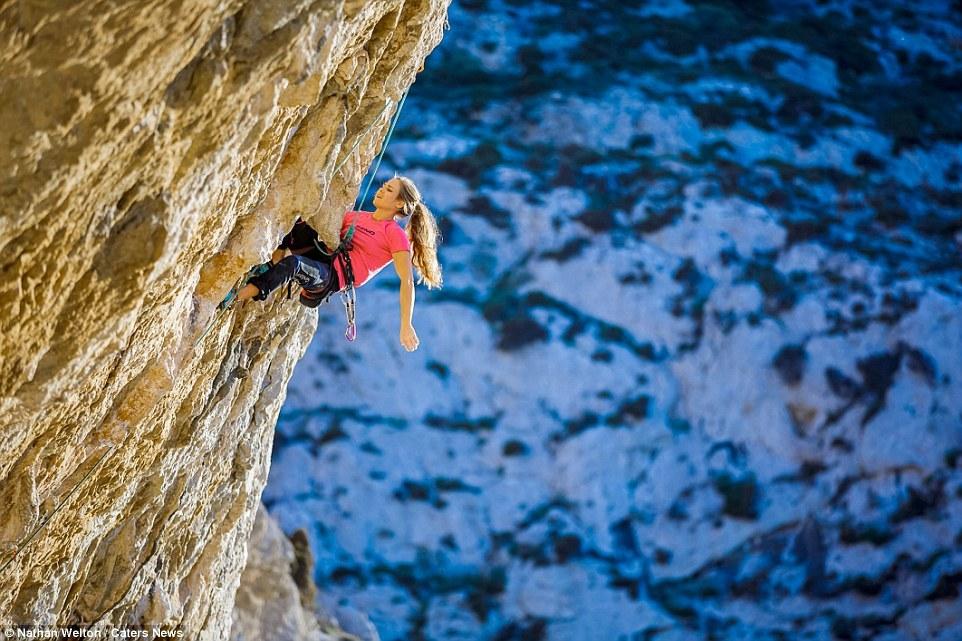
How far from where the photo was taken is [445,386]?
6.87m

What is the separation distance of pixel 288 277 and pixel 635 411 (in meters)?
4.37

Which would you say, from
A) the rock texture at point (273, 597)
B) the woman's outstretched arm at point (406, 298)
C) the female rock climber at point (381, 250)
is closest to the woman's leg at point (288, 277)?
the female rock climber at point (381, 250)

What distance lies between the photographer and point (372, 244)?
3.25 meters

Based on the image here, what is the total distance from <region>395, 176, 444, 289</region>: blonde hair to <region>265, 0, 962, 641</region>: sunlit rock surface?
137 inches

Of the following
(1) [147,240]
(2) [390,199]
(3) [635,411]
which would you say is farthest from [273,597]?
(1) [147,240]

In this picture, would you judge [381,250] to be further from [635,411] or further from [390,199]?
[635,411]

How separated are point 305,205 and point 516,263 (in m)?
4.35

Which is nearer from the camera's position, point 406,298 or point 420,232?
point 406,298

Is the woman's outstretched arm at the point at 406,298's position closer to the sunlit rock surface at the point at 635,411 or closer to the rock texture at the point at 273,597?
the rock texture at the point at 273,597

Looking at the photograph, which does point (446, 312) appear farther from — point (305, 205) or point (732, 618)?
point (305, 205)

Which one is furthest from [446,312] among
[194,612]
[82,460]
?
[82,460]

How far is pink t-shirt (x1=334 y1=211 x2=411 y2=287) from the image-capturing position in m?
3.24

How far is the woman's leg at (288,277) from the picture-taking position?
2822mm

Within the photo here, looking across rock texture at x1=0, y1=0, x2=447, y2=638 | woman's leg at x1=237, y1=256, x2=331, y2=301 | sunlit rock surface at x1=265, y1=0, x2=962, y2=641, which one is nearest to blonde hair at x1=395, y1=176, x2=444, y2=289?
rock texture at x1=0, y1=0, x2=447, y2=638
